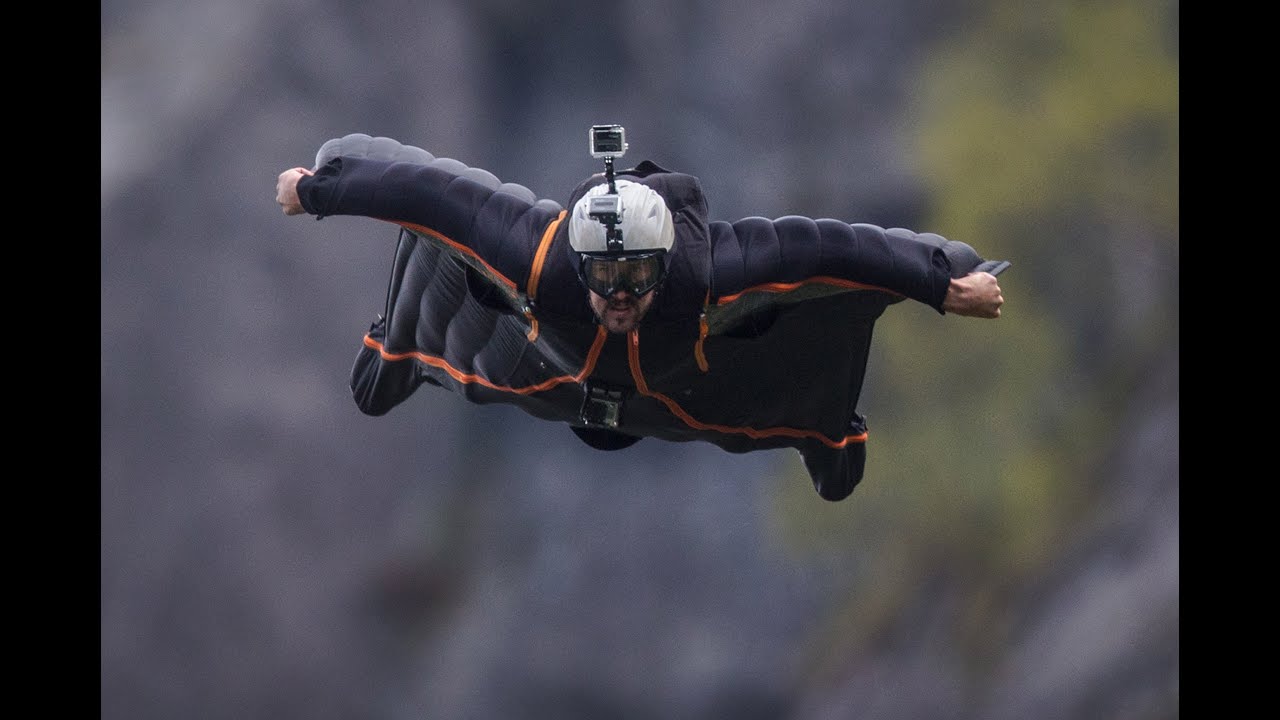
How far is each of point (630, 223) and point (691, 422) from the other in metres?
1.05

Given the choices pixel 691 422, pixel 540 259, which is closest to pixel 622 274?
pixel 540 259

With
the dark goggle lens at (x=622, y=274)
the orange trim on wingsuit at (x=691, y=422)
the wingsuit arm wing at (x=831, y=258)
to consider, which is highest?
the wingsuit arm wing at (x=831, y=258)

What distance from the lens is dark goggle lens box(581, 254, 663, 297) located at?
453 cm

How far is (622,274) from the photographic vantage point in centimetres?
454

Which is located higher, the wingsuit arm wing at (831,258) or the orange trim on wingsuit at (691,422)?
the wingsuit arm wing at (831,258)

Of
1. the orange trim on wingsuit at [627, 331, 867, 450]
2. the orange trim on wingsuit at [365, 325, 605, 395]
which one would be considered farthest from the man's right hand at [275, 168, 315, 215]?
the orange trim on wingsuit at [627, 331, 867, 450]

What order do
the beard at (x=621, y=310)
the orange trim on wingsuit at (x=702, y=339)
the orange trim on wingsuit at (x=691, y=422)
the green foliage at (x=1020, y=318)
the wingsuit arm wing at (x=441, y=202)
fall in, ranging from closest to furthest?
1. the beard at (x=621, y=310)
2. the orange trim on wingsuit at (x=702, y=339)
3. the wingsuit arm wing at (x=441, y=202)
4. the orange trim on wingsuit at (x=691, y=422)
5. the green foliage at (x=1020, y=318)

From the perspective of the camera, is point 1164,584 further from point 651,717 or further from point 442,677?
point 442,677

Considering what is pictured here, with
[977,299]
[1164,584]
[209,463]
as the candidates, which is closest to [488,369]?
[977,299]

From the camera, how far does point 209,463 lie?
741 centimetres

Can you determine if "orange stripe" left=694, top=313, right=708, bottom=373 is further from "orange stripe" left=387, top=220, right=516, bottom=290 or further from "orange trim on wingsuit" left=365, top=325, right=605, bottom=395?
"orange stripe" left=387, top=220, right=516, bottom=290

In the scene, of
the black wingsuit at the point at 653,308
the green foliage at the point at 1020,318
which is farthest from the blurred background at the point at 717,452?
the black wingsuit at the point at 653,308

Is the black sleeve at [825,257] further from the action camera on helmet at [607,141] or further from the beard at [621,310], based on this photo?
the action camera on helmet at [607,141]

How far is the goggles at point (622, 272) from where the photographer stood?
14.8 feet
